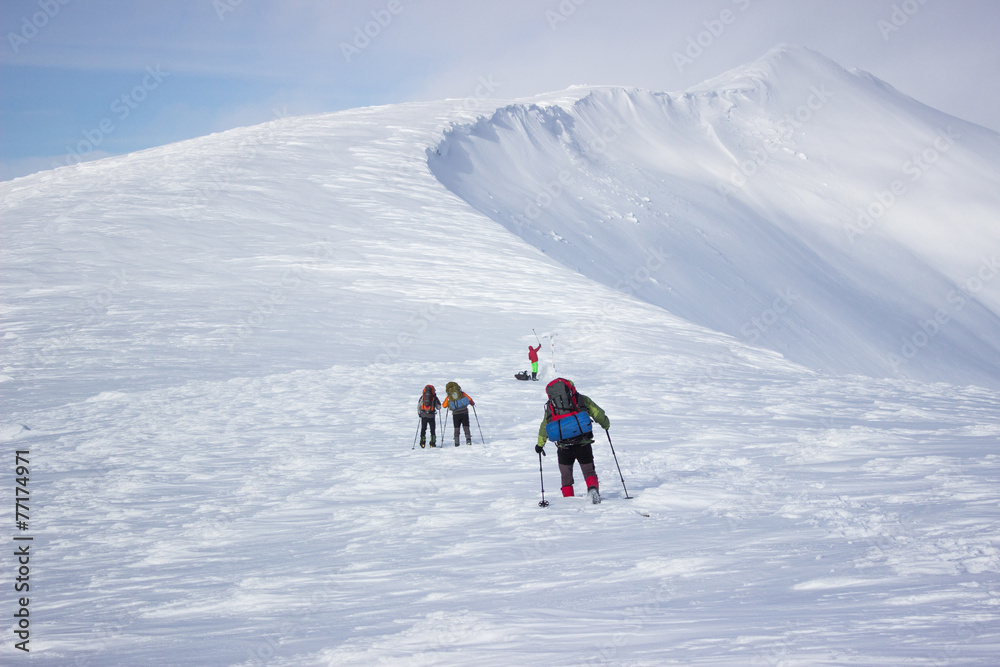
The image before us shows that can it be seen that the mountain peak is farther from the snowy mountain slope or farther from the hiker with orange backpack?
the hiker with orange backpack

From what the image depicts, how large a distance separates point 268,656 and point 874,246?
7338cm

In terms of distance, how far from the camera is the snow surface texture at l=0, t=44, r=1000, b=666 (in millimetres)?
4605

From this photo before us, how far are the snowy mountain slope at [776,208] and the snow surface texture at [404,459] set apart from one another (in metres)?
16.0

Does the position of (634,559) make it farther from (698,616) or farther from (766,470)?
(766,470)

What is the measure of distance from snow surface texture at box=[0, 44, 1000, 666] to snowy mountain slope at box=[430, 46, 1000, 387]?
52.6 ft

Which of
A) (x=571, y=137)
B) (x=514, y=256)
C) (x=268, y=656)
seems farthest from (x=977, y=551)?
(x=571, y=137)

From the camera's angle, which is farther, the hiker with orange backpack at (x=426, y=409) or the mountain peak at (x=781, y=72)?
the mountain peak at (x=781, y=72)

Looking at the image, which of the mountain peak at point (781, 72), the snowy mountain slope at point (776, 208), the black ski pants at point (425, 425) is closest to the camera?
the black ski pants at point (425, 425)

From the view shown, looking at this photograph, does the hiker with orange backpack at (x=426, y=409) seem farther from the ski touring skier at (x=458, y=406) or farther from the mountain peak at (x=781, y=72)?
the mountain peak at (x=781, y=72)

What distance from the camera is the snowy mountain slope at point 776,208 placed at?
142 ft

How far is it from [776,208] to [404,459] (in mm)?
63781

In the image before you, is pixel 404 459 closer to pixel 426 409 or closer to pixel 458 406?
pixel 426 409

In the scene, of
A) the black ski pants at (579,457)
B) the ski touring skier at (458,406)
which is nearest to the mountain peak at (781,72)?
the ski touring skier at (458,406)

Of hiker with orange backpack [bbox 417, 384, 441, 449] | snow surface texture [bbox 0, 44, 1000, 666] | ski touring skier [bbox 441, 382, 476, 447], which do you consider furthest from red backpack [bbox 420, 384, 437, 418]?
snow surface texture [bbox 0, 44, 1000, 666]
